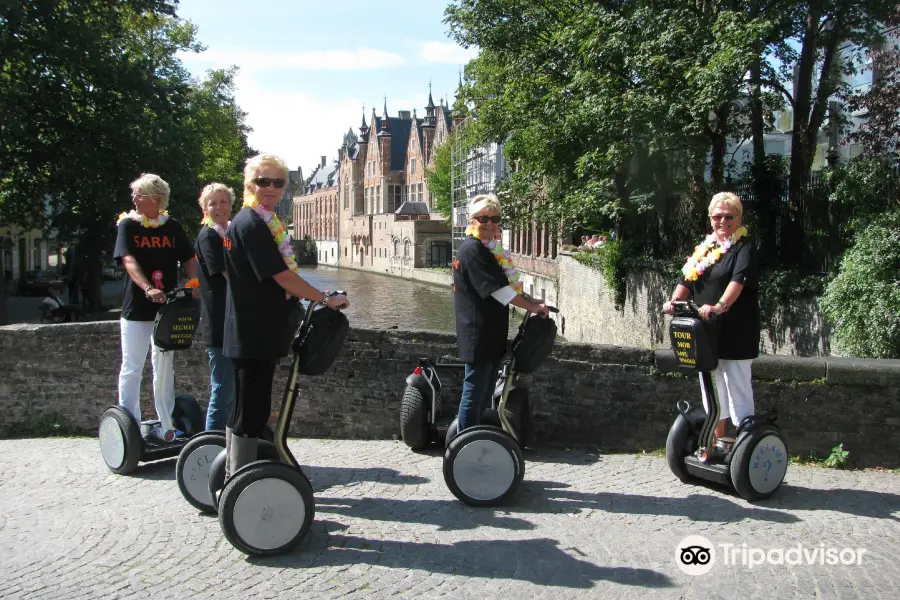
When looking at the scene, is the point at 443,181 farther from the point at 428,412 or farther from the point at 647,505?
the point at 647,505

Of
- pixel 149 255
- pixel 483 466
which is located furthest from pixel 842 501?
pixel 149 255

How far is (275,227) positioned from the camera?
433 centimetres

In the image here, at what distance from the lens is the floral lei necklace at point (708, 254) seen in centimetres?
523

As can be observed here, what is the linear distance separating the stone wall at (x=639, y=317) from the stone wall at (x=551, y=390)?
27.9 inches

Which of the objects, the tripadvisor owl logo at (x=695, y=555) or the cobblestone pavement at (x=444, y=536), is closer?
the cobblestone pavement at (x=444, y=536)

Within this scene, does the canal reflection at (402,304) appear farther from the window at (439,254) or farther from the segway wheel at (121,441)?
the segway wheel at (121,441)

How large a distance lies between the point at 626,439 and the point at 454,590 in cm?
308

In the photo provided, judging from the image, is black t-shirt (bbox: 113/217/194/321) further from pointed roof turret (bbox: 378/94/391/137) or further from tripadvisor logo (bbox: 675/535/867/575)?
pointed roof turret (bbox: 378/94/391/137)

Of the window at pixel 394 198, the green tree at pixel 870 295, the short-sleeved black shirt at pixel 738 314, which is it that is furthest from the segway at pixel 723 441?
the window at pixel 394 198

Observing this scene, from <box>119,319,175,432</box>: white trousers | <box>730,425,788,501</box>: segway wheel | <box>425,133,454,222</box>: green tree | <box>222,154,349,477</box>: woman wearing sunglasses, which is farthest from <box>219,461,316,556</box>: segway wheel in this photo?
<box>425,133,454,222</box>: green tree

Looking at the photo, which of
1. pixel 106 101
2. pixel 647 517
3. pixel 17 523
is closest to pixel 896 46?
pixel 647 517

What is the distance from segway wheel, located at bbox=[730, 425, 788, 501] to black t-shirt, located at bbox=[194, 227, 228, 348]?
3391mm

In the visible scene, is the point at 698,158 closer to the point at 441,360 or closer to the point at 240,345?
the point at 441,360

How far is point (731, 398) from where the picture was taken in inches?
209
